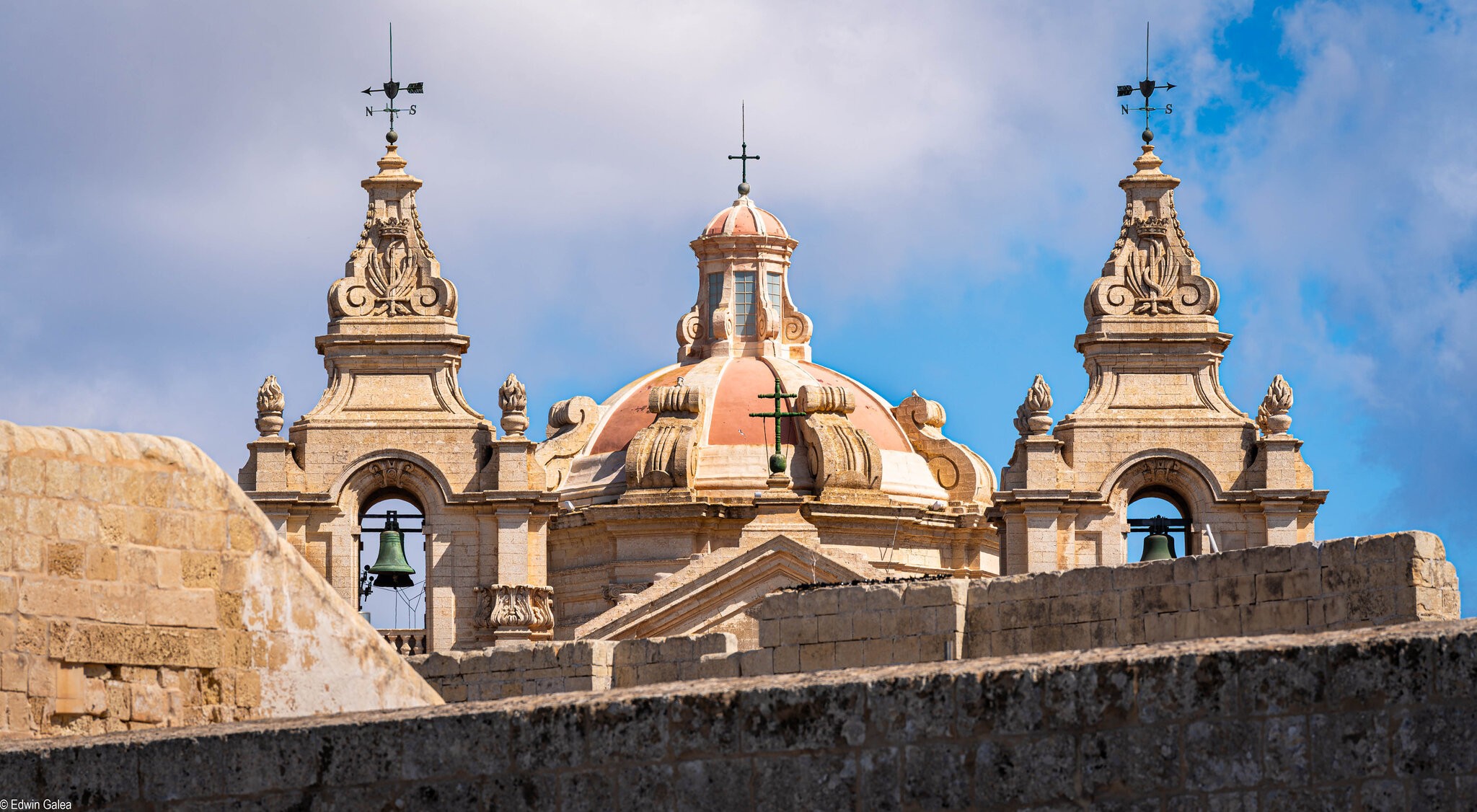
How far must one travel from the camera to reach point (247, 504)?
15680mm

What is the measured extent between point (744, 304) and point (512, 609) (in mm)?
11852

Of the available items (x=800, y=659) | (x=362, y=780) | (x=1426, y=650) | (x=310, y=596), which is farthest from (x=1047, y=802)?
(x=800, y=659)

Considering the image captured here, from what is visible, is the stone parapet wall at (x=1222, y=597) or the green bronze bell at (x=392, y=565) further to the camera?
the green bronze bell at (x=392, y=565)

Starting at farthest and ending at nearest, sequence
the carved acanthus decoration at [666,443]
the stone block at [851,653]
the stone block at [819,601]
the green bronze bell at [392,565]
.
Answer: the carved acanthus decoration at [666,443] < the green bronze bell at [392,565] < the stone block at [819,601] < the stone block at [851,653]

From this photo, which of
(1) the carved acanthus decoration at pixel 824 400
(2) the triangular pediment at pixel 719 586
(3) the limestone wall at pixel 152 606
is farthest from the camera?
(1) the carved acanthus decoration at pixel 824 400

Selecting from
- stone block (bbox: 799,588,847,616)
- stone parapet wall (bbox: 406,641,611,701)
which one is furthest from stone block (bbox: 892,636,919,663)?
stone parapet wall (bbox: 406,641,611,701)

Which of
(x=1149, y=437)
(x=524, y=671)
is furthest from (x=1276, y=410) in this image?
(x=524, y=671)

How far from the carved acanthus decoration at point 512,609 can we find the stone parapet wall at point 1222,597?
92.8ft

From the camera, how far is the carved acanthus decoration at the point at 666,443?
169 feet

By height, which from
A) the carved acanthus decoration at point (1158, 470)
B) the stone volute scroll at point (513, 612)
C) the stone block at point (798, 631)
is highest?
the carved acanthus decoration at point (1158, 470)

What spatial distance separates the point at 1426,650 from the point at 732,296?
46564mm

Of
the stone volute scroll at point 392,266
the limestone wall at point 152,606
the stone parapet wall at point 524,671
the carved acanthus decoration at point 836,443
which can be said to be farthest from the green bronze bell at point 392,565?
the limestone wall at point 152,606

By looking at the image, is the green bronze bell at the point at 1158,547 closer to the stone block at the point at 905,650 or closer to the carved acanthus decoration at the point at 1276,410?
the carved acanthus decoration at the point at 1276,410

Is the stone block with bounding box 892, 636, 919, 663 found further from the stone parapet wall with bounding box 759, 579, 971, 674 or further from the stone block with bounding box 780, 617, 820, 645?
the stone block with bounding box 780, 617, 820, 645
